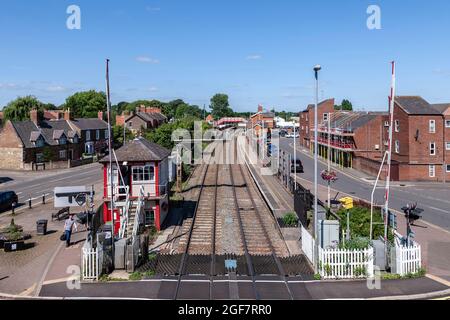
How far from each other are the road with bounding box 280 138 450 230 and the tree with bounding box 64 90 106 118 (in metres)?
81.2

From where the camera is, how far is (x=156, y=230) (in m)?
25.0

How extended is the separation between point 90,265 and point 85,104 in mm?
110734

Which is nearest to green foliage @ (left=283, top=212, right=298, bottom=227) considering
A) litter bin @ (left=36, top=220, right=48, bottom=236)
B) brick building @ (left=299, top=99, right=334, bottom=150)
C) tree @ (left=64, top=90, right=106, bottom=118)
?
litter bin @ (left=36, top=220, right=48, bottom=236)

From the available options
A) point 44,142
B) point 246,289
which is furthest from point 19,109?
point 246,289

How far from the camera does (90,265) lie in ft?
53.6

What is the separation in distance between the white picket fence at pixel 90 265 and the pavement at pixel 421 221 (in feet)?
39.9

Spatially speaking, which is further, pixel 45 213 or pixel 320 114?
pixel 320 114

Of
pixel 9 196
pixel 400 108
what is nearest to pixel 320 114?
pixel 400 108

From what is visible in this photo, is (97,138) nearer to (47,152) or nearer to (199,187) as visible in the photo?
(47,152)

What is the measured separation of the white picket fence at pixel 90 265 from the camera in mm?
16344

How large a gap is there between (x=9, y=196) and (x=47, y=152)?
30.3 metres

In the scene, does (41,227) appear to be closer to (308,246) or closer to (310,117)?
(308,246)
